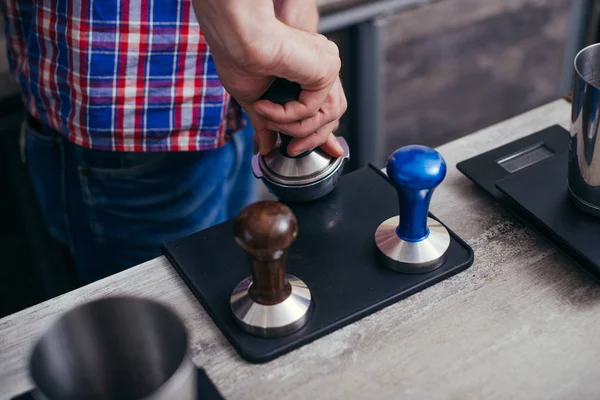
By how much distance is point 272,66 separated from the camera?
72 centimetres

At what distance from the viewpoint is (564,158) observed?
0.83m

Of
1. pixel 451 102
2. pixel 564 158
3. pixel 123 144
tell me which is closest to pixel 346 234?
pixel 564 158

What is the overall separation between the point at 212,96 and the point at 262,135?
22 cm

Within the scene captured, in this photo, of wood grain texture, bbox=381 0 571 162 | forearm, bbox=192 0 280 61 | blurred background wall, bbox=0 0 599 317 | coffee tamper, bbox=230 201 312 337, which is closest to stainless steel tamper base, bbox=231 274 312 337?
coffee tamper, bbox=230 201 312 337

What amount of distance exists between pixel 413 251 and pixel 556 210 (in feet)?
0.54

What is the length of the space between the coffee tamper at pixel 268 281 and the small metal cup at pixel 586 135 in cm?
31

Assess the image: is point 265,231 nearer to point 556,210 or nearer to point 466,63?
point 556,210

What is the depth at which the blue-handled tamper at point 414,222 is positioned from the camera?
0.69 m

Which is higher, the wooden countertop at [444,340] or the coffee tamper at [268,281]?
the coffee tamper at [268,281]

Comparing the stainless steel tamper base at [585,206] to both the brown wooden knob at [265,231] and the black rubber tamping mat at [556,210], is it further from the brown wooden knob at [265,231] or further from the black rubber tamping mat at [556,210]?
the brown wooden knob at [265,231]

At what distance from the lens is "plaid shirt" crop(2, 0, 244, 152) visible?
0.93 m

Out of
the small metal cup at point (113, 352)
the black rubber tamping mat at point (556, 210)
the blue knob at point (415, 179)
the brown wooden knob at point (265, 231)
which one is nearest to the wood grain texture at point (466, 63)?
the black rubber tamping mat at point (556, 210)

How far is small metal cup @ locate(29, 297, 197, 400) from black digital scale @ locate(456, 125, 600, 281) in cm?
41

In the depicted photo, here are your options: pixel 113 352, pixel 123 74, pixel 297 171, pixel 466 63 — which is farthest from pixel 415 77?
pixel 113 352
